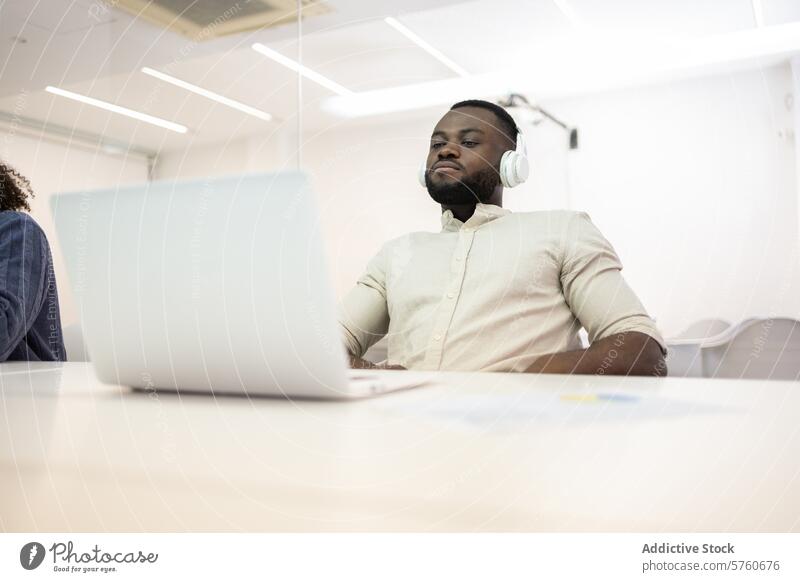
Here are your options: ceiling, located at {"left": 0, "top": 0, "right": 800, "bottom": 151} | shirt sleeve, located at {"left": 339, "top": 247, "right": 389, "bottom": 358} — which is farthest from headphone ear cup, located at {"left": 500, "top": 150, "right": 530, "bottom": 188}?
ceiling, located at {"left": 0, "top": 0, "right": 800, "bottom": 151}

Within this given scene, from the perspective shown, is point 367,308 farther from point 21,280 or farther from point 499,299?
point 21,280

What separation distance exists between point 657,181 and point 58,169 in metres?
1.32

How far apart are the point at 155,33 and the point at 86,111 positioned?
240mm

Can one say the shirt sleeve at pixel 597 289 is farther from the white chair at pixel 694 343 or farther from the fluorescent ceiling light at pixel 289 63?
the fluorescent ceiling light at pixel 289 63

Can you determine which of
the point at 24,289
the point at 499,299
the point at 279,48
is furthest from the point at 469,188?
the point at 279,48

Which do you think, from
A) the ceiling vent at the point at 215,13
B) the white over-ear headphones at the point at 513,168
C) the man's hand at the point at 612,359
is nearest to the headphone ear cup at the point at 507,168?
the white over-ear headphones at the point at 513,168

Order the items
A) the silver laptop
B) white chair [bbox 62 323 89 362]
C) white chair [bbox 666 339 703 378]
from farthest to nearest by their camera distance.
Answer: white chair [bbox 666 339 703 378] < white chair [bbox 62 323 89 362] < the silver laptop

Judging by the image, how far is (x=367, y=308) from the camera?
882mm

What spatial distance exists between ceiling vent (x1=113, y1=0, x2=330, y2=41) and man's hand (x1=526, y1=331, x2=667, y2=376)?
89 cm

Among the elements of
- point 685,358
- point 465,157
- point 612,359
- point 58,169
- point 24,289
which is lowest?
point 685,358

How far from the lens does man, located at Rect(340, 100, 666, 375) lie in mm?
748

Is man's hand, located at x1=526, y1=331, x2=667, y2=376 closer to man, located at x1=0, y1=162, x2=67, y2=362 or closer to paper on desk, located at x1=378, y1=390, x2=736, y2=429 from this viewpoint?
paper on desk, located at x1=378, y1=390, x2=736, y2=429

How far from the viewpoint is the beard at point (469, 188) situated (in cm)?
89

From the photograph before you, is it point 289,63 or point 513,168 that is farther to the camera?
point 289,63
